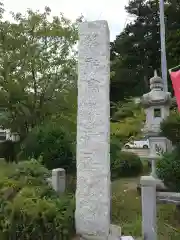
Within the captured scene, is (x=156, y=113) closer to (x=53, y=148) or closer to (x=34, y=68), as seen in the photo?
(x=53, y=148)

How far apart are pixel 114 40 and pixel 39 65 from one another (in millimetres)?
12847

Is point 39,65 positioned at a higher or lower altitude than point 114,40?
lower

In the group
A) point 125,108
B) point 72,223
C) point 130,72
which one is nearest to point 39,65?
point 125,108

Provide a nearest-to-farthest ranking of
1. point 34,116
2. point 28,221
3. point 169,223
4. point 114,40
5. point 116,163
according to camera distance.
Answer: point 28,221
point 169,223
point 116,163
point 34,116
point 114,40

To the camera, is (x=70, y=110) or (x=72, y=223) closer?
(x=72, y=223)

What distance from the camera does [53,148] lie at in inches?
284

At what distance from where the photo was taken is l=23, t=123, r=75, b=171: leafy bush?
23.6ft

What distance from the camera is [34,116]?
35.2 feet

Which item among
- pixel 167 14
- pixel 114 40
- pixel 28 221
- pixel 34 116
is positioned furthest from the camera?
pixel 114 40

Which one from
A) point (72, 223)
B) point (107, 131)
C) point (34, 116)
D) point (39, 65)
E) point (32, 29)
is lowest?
point (72, 223)

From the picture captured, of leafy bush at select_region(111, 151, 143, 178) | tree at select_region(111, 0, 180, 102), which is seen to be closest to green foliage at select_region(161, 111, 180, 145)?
leafy bush at select_region(111, 151, 143, 178)

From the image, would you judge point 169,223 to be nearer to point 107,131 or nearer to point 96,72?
point 107,131

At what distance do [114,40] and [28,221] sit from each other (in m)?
20.0

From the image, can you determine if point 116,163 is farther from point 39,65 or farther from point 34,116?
point 39,65
